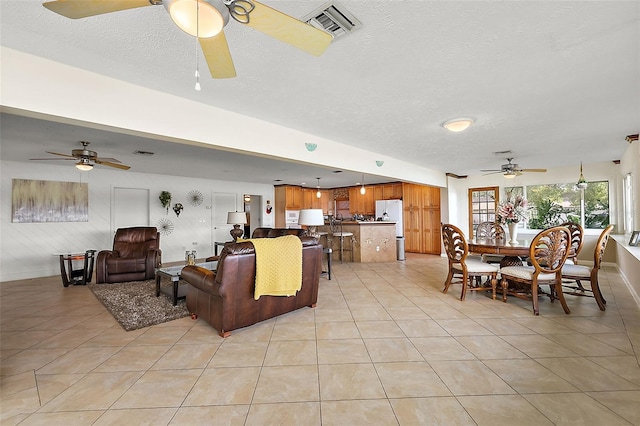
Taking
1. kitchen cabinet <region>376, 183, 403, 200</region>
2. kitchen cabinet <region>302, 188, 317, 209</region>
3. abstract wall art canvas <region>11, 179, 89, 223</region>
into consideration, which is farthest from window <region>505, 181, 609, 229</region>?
abstract wall art canvas <region>11, 179, 89, 223</region>

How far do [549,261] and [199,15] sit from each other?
4.05 m

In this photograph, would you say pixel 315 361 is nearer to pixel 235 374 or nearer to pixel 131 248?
pixel 235 374

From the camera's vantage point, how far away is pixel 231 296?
105 inches

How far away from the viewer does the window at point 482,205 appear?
7487 millimetres

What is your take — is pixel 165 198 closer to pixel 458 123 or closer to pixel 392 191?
pixel 392 191

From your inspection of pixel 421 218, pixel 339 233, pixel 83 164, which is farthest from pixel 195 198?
pixel 421 218

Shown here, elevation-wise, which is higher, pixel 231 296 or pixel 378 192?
pixel 378 192

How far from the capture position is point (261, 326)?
293 centimetres

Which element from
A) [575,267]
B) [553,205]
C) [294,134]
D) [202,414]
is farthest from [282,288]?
[553,205]

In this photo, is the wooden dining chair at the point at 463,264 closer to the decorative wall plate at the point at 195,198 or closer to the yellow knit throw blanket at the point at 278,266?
the yellow knit throw blanket at the point at 278,266

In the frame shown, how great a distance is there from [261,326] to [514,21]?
3169mm

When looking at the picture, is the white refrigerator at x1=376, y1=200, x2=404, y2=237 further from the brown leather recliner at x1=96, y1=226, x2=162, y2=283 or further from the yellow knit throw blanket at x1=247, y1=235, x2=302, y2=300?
the brown leather recliner at x1=96, y1=226, x2=162, y2=283

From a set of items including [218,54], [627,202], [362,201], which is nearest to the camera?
[218,54]

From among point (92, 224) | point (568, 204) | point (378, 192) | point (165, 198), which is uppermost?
point (378, 192)
